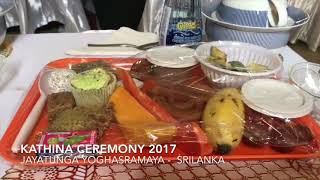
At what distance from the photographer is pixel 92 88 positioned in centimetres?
55

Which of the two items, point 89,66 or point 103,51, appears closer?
point 89,66

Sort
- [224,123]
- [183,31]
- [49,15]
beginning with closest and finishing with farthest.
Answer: [224,123]
[183,31]
[49,15]

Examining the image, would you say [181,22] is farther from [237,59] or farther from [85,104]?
[85,104]

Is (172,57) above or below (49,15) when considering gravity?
above

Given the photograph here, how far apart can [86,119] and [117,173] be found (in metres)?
0.09

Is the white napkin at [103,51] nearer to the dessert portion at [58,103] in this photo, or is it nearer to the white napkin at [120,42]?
the white napkin at [120,42]

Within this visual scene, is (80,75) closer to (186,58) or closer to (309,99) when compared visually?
(186,58)

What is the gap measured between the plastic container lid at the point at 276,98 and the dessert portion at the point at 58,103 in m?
0.26

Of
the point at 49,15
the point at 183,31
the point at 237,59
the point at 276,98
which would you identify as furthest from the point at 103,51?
the point at 49,15

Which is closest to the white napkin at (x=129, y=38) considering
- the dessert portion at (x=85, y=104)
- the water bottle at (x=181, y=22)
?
the water bottle at (x=181, y=22)

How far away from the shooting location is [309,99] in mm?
507

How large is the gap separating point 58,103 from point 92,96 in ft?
0.17

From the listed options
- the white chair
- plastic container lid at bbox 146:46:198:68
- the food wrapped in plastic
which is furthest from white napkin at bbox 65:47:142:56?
the white chair

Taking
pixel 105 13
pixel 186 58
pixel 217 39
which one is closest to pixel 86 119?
pixel 186 58
